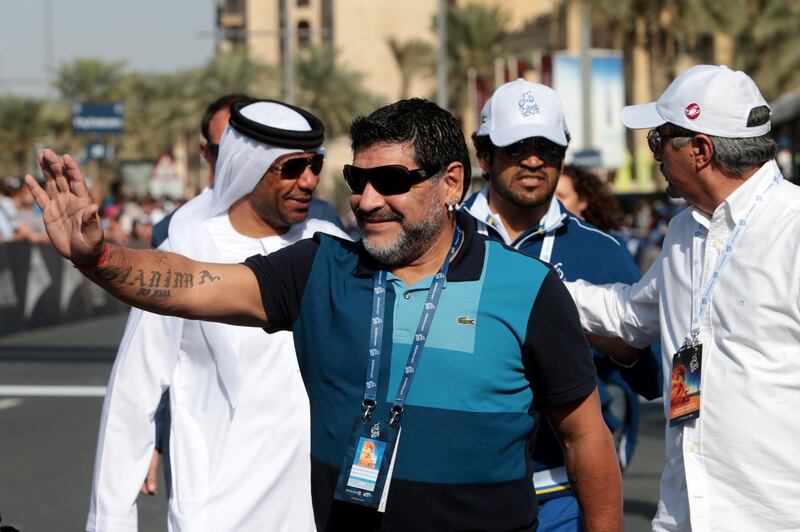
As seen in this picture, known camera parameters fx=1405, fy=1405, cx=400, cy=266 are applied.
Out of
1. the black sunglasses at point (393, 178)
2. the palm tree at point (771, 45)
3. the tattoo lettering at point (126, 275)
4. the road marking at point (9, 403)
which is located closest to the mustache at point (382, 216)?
the black sunglasses at point (393, 178)

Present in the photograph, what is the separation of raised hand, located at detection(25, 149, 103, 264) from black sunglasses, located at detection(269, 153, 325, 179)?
1734 millimetres

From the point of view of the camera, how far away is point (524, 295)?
345 cm

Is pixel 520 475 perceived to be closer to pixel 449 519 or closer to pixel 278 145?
pixel 449 519

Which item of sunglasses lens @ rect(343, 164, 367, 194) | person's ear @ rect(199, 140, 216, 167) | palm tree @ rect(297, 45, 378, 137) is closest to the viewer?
sunglasses lens @ rect(343, 164, 367, 194)

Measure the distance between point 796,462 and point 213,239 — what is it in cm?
212

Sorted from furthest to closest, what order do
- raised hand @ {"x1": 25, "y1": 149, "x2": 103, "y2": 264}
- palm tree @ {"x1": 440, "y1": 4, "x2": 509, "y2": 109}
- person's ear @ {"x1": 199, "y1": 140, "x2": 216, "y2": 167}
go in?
palm tree @ {"x1": 440, "y1": 4, "x2": 509, "y2": 109}, person's ear @ {"x1": 199, "y1": 140, "x2": 216, "y2": 167}, raised hand @ {"x1": 25, "y1": 149, "x2": 103, "y2": 264}

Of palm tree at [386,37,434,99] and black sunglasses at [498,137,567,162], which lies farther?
palm tree at [386,37,434,99]

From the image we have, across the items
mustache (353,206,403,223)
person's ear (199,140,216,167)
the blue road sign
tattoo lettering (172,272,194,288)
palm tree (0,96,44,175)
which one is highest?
palm tree (0,96,44,175)

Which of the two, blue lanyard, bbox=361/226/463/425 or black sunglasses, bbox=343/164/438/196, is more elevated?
black sunglasses, bbox=343/164/438/196

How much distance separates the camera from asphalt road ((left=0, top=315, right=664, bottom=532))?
8.14 metres

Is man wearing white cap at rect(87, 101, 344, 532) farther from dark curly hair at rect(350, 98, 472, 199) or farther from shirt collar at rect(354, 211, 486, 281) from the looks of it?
dark curly hair at rect(350, 98, 472, 199)

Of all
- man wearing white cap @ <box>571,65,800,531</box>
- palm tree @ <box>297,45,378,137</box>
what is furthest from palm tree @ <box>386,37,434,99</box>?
man wearing white cap @ <box>571,65,800,531</box>

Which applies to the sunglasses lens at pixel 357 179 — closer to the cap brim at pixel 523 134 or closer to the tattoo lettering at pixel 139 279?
the tattoo lettering at pixel 139 279

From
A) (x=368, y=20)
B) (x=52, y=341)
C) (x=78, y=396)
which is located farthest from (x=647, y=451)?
(x=368, y=20)
